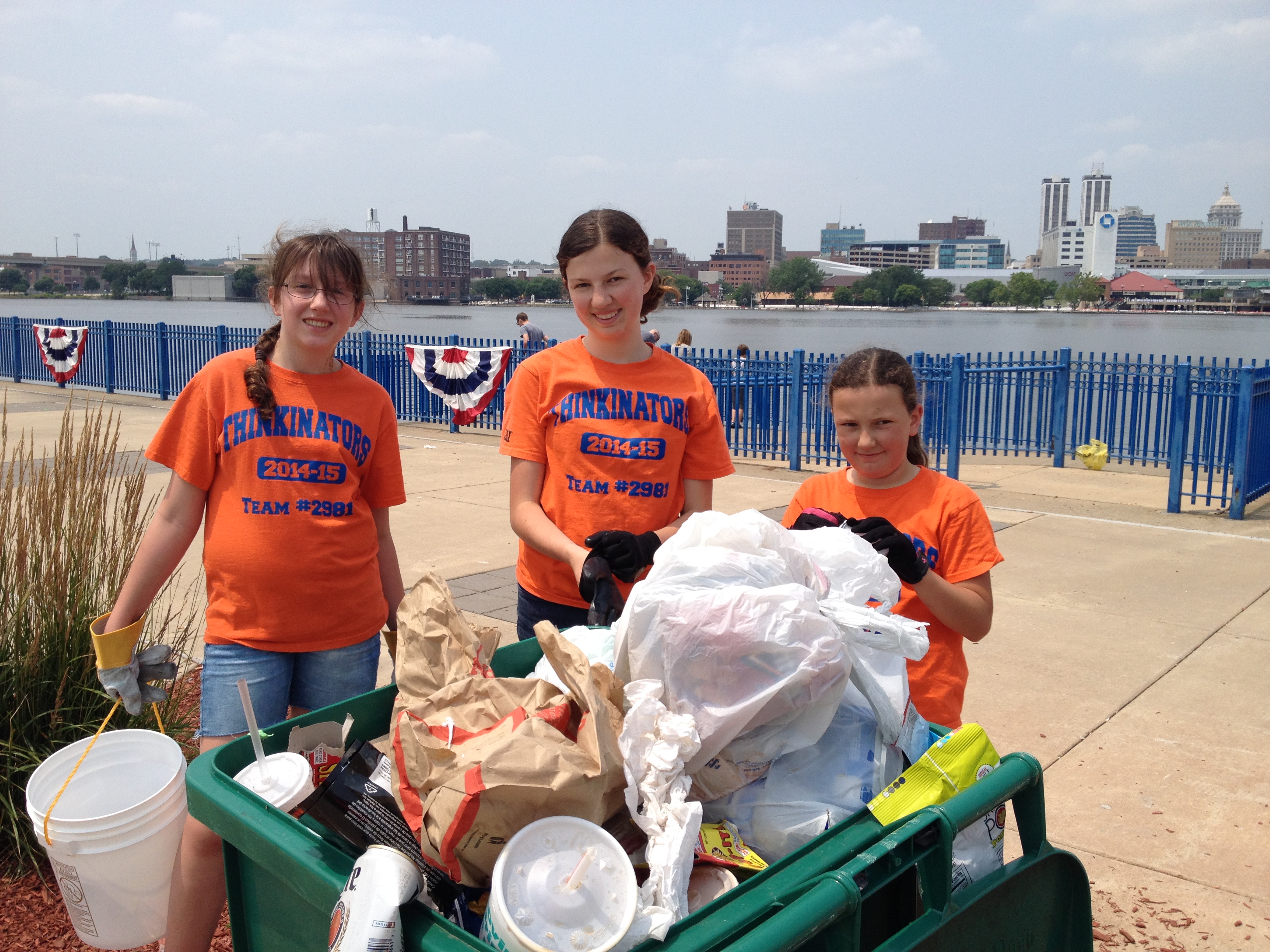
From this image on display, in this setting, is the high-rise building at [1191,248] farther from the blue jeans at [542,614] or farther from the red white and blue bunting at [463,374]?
the blue jeans at [542,614]

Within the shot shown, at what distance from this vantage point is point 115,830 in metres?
2.21

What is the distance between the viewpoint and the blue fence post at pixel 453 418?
14.5 meters

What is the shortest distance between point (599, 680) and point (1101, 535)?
300 inches

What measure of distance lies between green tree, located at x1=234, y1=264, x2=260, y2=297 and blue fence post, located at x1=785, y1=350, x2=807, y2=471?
6520 millimetres

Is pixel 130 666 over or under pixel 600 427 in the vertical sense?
under

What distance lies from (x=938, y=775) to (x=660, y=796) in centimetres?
47

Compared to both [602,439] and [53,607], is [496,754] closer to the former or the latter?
[602,439]

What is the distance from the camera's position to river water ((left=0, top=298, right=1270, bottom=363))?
2722cm

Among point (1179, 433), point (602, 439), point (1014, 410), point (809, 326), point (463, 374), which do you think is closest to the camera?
point (602, 439)

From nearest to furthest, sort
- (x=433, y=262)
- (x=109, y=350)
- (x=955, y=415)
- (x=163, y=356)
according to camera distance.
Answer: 1. (x=955, y=415)
2. (x=163, y=356)
3. (x=109, y=350)
4. (x=433, y=262)

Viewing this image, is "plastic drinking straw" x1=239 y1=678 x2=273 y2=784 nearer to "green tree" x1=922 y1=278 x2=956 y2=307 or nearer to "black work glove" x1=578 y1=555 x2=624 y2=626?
"black work glove" x1=578 y1=555 x2=624 y2=626

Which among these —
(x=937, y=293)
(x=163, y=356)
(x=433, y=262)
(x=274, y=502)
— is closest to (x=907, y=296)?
(x=937, y=293)

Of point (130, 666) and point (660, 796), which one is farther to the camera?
point (130, 666)

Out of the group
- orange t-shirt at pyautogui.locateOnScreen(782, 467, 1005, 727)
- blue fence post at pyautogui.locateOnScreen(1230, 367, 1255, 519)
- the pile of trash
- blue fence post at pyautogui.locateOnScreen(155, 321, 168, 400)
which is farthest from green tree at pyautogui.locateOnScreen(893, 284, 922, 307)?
the pile of trash
